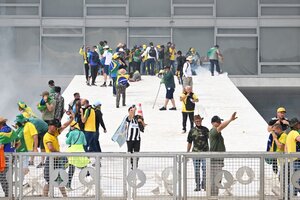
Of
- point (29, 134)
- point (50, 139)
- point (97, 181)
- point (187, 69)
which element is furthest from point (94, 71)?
point (97, 181)

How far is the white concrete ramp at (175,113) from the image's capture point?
81.1ft

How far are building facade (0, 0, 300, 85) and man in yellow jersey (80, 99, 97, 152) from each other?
1945 cm

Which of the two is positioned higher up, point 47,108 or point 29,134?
point 47,108

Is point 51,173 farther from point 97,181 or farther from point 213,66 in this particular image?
point 213,66

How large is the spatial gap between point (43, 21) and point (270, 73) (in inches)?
360

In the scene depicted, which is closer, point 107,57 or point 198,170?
point 198,170

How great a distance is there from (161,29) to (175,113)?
42.0ft

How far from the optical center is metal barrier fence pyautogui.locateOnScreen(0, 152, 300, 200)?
16.3m

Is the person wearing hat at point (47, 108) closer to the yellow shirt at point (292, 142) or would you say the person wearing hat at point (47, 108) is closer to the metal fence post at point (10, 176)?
the metal fence post at point (10, 176)

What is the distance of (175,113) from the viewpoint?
93.6 feet

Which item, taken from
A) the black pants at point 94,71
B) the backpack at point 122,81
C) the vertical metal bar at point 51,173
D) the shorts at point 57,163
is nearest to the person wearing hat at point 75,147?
the shorts at point 57,163

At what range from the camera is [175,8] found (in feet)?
135

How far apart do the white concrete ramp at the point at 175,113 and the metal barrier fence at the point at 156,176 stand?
7.21 metres

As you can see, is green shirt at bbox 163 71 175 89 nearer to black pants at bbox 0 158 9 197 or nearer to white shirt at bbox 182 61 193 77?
white shirt at bbox 182 61 193 77
